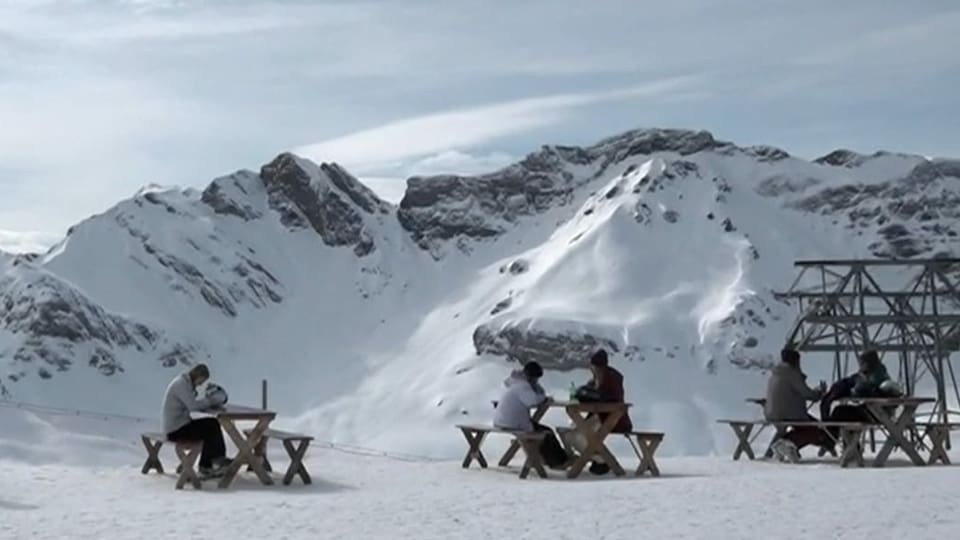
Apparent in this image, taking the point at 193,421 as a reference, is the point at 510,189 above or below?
above

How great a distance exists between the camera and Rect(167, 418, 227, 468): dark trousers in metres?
14.8

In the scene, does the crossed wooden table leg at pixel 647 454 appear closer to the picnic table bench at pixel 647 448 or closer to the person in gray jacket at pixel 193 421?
the picnic table bench at pixel 647 448

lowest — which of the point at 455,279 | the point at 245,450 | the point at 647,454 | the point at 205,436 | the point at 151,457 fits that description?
the point at 151,457

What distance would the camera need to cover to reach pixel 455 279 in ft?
447

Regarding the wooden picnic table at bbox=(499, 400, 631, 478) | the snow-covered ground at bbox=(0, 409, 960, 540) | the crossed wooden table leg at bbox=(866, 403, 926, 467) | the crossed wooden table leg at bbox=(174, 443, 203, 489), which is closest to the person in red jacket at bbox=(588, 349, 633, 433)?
the wooden picnic table at bbox=(499, 400, 631, 478)

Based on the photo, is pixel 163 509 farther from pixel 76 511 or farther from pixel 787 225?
pixel 787 225

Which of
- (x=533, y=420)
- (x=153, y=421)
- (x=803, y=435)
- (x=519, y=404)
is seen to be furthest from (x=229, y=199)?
(x=519, y=404)

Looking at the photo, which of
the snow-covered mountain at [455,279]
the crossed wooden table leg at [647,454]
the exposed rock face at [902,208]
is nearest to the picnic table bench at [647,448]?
the crossed wooden table leg at [647,454]

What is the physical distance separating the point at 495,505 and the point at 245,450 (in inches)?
137

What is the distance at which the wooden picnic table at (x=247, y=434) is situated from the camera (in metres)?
14.5

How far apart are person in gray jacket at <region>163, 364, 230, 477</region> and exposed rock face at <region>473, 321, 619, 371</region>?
331 feet

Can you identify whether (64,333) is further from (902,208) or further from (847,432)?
(847,432)

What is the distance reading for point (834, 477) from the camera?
1394 cm

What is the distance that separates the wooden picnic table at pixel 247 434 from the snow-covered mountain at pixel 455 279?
84.6m
